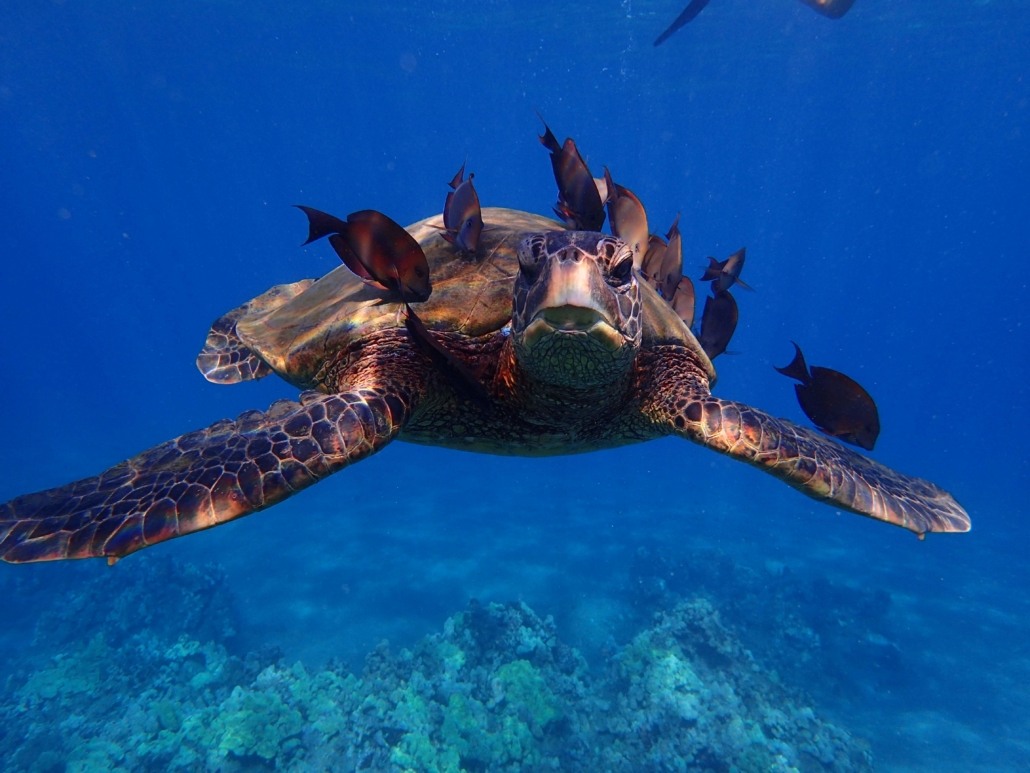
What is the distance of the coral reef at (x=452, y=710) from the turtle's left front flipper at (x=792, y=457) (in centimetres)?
701

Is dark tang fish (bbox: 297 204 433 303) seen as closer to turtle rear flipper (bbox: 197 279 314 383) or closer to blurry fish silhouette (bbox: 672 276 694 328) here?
blurry fish silhouette (bbox: 672 276 694 328)

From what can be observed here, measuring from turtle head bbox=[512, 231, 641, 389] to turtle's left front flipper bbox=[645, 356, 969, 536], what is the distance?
0.74m

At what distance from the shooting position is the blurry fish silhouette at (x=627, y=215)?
4.50 m

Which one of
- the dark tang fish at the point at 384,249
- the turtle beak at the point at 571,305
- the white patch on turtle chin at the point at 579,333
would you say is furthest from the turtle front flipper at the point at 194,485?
the turtle beak at the point at 571,305

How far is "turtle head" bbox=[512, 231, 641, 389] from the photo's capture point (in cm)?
260

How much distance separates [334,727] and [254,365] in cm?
635

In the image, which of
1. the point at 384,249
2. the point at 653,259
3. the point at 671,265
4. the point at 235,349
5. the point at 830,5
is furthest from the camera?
the point at 830,5

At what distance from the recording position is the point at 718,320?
5.08 meters

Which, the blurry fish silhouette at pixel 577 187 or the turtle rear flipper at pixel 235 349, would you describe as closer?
the blurry fish silhouette at pixel 577 187

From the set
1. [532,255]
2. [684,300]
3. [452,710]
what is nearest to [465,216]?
[532,255]

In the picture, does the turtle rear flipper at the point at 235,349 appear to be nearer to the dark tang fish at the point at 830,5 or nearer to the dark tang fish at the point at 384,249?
the dark tang fish at the point at 384,249

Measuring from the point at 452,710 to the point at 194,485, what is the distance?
26.4 ft

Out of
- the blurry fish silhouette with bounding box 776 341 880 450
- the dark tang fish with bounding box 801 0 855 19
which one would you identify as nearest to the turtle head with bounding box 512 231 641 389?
the blurry fish silhouette with bounding box 776 341 880 450

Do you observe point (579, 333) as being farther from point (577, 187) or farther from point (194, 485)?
point (194, 485)
